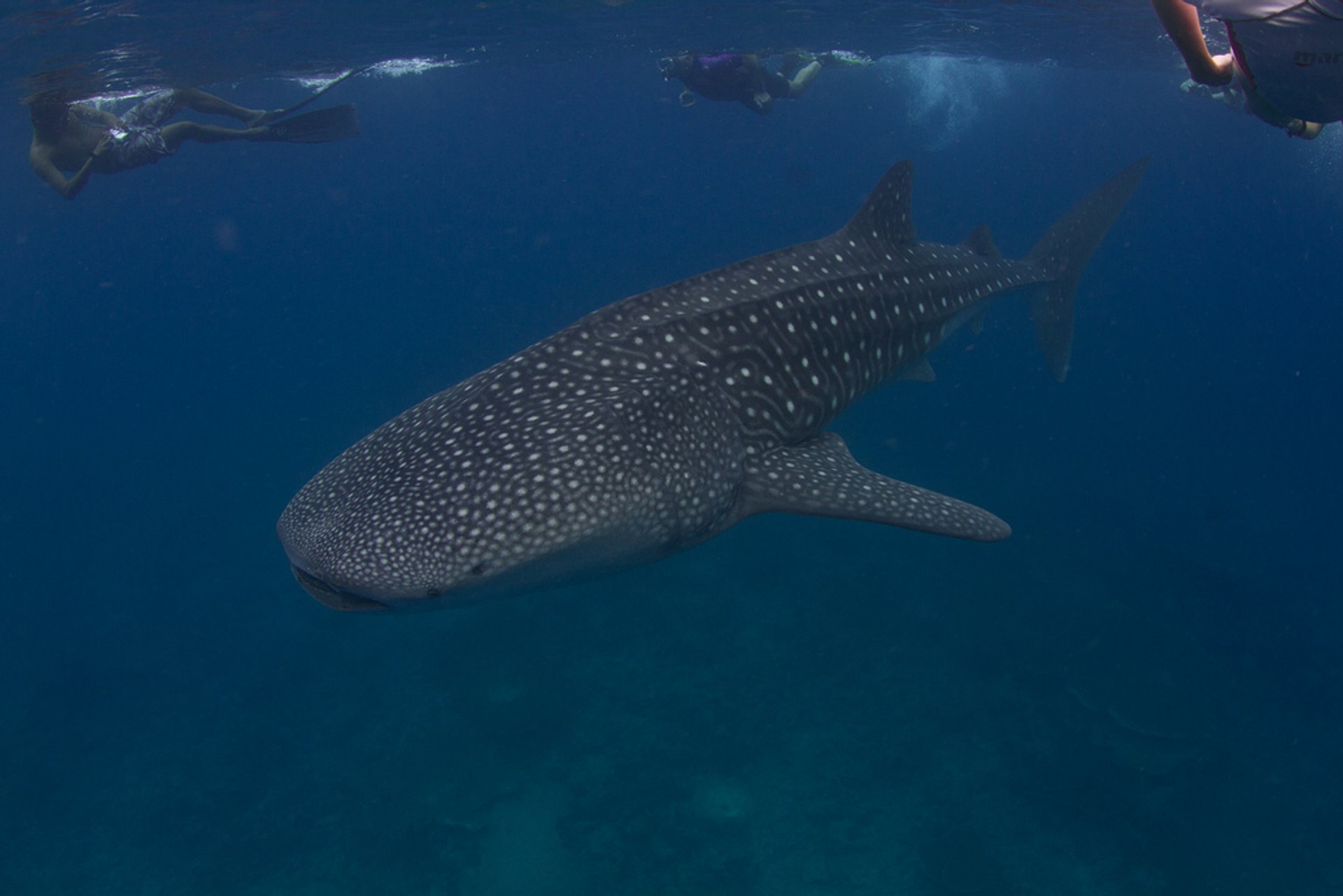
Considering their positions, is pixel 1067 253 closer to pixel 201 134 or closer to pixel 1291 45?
pixel 1291 45

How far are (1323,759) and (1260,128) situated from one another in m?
→ 84.7

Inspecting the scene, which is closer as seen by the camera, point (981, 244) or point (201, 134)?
point (981, 244)

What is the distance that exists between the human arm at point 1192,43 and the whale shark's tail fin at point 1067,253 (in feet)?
19.0

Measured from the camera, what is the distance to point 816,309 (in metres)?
5.98

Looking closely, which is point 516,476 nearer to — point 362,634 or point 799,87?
point 362,634

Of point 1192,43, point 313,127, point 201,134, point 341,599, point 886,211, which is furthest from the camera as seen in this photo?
point 313,127

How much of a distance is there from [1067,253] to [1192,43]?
731cm

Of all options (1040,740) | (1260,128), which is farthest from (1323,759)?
(1260,128)

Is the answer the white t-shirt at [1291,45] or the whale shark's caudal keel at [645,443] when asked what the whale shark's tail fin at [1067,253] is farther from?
the white t-shirt at [1291,45]

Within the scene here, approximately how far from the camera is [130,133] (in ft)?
51.3

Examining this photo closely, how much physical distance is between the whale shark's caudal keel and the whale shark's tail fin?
3410 mm

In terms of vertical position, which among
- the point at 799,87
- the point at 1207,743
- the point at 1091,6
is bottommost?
the point at 1207,743

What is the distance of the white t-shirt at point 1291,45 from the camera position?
2715 mm

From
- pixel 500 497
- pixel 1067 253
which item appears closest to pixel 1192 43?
pixel 500 497
